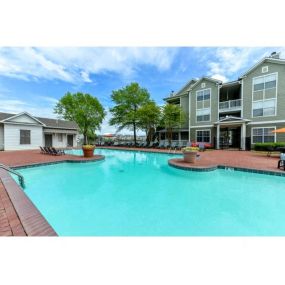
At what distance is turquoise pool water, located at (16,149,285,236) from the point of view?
326 cm

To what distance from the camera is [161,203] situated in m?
4.46

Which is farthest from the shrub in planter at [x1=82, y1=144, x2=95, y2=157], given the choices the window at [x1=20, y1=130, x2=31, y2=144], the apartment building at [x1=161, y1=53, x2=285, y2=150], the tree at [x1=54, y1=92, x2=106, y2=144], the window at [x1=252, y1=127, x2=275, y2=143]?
the tree at [x1=54, y1=92, x2=106, y2=144]

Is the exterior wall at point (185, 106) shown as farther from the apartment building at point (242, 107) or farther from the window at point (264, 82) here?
the window at point (264, 82)

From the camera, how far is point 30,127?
18.7 metres

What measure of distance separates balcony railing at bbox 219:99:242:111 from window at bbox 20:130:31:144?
2376cm

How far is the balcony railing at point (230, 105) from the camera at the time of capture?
1775cm

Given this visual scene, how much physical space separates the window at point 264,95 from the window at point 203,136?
5.14 meters

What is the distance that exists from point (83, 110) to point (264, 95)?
2740 cm

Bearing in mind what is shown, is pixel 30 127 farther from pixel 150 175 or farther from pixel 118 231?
Result: pixel 118 231

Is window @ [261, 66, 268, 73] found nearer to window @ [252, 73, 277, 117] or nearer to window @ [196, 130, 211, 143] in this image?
window @ [252, 73, 277, 117]
